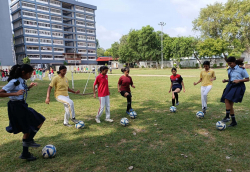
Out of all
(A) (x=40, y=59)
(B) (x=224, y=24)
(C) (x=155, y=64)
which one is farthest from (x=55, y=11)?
(B) (x=224, y=24)

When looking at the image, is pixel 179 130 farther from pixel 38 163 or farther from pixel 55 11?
pixel 55 11

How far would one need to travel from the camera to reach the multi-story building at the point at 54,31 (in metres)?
67.9

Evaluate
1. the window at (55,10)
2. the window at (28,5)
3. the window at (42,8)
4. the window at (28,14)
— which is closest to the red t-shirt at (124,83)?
the window at (28,14)

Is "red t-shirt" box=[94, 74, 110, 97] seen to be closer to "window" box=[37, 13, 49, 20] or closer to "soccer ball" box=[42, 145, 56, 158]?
"soccer ball" box=[42, 145, 56, 158]

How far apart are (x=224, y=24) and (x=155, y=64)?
29.2 metres

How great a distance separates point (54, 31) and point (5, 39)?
19460 millimetres

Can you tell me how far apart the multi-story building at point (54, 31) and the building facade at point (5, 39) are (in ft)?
22.1

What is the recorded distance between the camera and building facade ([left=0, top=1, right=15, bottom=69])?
5841 cm

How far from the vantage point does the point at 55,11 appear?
75.1 meters

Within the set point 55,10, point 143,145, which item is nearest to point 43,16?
point 55,10

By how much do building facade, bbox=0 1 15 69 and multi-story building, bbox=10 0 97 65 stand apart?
675 cm

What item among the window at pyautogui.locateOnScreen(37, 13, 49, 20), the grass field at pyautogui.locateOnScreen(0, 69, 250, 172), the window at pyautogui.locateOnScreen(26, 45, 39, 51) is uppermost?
the window at pyautogui.locateOnScreen(37, 13, 49, 20)

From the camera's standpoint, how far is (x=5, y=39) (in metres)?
59.3

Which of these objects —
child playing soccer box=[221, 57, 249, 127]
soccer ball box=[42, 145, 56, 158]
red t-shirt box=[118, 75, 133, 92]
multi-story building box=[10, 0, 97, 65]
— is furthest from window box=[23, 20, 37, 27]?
child playing soccer box=[221, 57, 249, 127]
